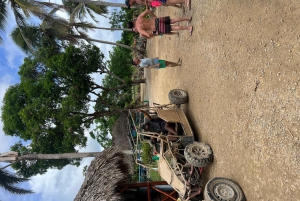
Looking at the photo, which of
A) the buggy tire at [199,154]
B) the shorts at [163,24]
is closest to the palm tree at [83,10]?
the shorts at [163,24]

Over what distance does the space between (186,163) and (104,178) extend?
230cm

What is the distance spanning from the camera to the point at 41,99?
13359 millimetres

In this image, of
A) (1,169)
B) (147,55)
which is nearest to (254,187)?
(1,169)

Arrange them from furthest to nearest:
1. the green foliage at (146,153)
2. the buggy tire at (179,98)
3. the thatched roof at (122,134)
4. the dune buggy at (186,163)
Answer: the thatched roof at (122,134) < the green foliage at (146,153) < the buggy tire at (179,98) < the dune buggy at (186,163)

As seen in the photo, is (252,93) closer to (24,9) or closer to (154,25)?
(154,25)

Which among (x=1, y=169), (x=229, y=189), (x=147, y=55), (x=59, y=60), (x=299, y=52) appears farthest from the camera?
(x=147, y=55)

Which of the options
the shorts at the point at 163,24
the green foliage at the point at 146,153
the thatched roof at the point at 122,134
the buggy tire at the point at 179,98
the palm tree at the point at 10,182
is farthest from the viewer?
the thatched roof at the point at 122,134

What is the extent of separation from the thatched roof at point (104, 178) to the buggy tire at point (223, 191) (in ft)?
8.01

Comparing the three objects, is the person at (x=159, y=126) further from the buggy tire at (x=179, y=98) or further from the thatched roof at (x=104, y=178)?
the thatched roof at (x=104, y=178)

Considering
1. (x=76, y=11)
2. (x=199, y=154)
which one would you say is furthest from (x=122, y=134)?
(x=199, y=154)

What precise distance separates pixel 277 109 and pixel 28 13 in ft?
39.0

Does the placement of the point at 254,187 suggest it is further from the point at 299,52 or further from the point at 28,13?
the point at 28,13

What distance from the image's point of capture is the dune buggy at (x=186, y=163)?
17.6 feet

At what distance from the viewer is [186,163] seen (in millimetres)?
6934
